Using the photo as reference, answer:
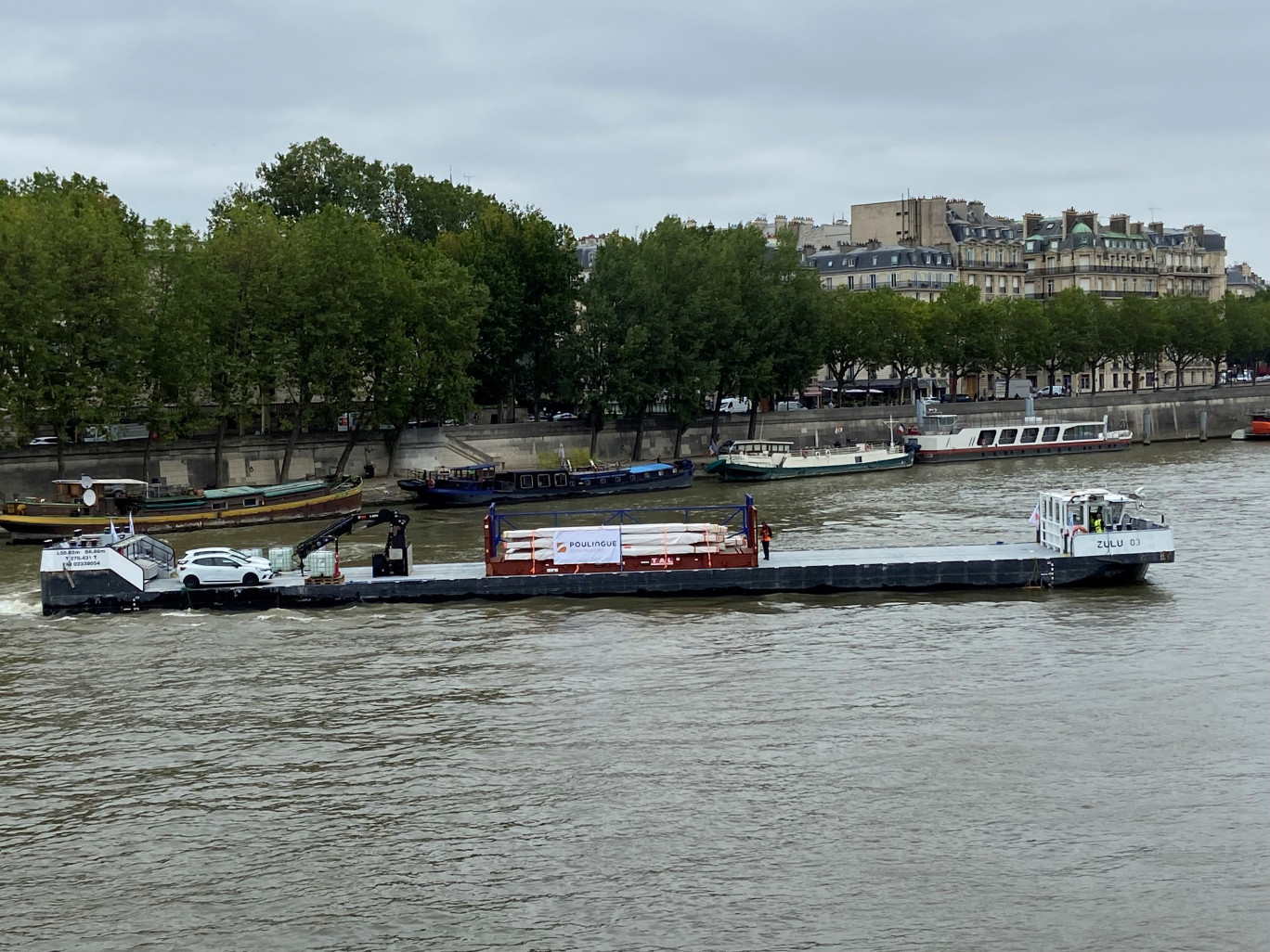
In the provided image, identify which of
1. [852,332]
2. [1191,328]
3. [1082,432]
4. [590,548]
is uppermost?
[1191,328]

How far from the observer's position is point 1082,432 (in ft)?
322

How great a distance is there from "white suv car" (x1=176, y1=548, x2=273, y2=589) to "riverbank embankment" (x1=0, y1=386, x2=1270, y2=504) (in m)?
28.0

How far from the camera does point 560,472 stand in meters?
72.4

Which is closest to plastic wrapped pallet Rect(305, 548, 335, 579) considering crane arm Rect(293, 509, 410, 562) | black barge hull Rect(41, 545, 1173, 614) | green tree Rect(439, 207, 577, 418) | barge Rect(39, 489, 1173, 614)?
barge Rect(39, 489, 1173, 614)

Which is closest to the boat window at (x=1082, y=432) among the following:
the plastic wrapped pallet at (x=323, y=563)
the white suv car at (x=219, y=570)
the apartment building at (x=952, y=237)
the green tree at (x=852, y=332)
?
the green tree at (x=852, y=332)

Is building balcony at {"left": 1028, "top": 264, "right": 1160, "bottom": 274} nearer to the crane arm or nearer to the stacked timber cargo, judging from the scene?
the stacked timber cargo

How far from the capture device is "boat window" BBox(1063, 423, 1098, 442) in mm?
97250

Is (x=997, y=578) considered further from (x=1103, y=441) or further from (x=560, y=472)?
(x=1103, y=441)

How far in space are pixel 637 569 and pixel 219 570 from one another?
36.3ft

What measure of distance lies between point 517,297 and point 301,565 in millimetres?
42507

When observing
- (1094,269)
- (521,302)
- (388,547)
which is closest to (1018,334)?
(1094,269)

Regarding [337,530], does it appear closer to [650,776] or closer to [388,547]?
[388,547]

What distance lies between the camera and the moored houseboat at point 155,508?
56531 mm

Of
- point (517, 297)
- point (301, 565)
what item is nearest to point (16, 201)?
point (517, 297)
